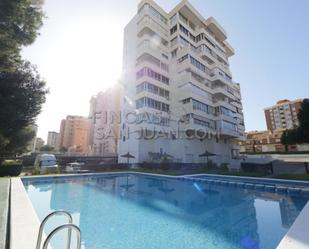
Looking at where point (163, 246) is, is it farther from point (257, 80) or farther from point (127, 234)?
point (257, 80)

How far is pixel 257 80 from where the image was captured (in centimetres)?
2236

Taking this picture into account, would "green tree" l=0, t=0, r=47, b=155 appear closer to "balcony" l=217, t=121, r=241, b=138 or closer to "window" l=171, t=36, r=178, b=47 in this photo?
"window" l=171, t=36, r=178, b=47

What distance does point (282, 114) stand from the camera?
92812 mm

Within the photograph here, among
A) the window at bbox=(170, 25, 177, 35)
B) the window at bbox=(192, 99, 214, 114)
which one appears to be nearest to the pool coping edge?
the window at bbox=(192, 99, 214, 114)

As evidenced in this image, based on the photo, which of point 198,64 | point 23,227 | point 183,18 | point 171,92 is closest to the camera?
point 23,227

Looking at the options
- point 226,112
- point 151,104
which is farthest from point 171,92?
point 226,112

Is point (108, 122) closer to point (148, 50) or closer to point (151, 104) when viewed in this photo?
point (151, 104)

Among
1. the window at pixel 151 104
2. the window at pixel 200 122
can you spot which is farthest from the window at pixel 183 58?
the window at pixel 200 122

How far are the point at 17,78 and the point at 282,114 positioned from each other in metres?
109

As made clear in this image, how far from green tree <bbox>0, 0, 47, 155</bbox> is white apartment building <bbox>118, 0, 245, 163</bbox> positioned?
13.0 meters

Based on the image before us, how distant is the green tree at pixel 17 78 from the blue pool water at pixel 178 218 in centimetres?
791

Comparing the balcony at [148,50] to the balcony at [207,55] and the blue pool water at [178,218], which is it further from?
the blue pool water at [178,218]

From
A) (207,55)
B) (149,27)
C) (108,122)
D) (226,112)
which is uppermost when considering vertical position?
(149,27)

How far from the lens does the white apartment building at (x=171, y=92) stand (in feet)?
89.1
